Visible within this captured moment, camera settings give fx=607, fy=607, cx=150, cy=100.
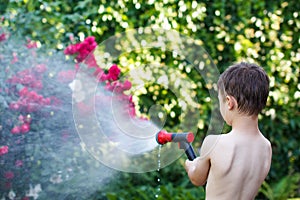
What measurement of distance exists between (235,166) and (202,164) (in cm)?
14

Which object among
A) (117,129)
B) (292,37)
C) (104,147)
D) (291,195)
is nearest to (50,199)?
(104,147)

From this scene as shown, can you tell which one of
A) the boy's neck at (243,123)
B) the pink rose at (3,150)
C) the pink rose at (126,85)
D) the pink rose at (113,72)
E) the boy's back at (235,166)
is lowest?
the pink rose at (3,150)

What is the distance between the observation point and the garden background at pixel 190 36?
429 centimetres

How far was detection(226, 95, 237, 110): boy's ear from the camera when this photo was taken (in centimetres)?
249

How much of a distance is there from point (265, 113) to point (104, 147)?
2.38 meters

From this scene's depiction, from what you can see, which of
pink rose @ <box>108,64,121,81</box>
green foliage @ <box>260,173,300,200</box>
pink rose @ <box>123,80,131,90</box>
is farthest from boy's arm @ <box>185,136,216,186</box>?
green foliage @ <box>260,173,300,200</box>

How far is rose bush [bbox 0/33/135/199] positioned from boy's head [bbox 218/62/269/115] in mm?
1178

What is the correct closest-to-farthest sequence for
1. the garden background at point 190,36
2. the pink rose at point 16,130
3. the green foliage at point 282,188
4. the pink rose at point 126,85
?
the pink rose at point 126,85, the pink rose at point 16,130, the garden background at point 190,36, the green foliage at point 282,188

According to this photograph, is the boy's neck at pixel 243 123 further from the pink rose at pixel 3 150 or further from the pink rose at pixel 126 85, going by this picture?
the pink rose at pixel 3 150

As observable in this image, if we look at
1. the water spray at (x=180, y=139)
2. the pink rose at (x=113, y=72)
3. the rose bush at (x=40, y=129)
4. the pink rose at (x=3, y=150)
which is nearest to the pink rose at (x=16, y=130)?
the rose bush at (x=40, y=129)

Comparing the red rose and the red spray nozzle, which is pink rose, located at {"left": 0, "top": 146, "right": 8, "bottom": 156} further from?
the red spray nozzle

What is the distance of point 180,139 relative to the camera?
259 centimetres

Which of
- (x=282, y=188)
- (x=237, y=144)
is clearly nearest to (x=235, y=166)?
A: (x=237, y=144)

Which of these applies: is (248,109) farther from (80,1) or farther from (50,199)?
(80,1)
